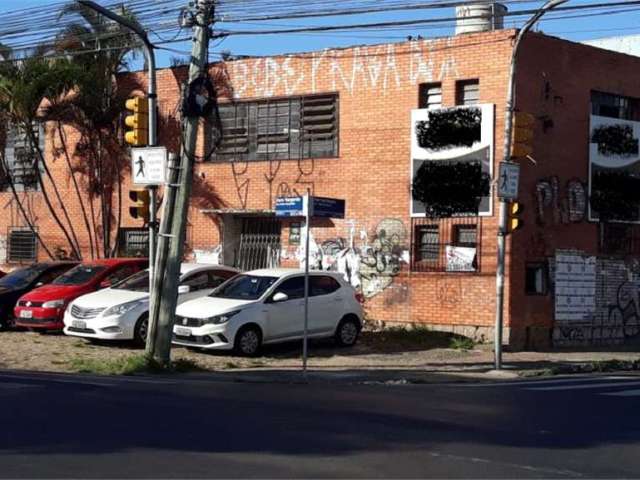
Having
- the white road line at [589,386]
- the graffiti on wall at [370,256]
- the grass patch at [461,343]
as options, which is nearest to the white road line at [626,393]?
the white road line at [589,386]

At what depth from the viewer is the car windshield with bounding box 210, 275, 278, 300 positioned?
20031mm

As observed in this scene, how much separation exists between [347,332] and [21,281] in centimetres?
782

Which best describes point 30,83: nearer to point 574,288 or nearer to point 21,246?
point 21,246

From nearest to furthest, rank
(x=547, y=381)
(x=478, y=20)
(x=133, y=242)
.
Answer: (x=547, y=381) < (x=478, y=20) < (x=133, y=242)

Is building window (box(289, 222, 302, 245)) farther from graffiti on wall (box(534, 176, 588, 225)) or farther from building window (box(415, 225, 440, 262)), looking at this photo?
graffiti on wall (box(534, 176, 588, 225))

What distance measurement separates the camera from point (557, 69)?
2342cm

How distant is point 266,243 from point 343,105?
4.18 meters

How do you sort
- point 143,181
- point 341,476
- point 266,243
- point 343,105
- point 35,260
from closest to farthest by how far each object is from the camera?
point 341,476, point 143,181, point 343,105, point 266,243, point 35,260

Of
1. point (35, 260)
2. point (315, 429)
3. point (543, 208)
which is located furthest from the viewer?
point (35, 260)

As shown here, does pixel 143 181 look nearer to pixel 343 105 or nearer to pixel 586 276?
pixel 343 105

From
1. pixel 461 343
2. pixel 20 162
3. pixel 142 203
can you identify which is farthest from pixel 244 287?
pixel 20 162

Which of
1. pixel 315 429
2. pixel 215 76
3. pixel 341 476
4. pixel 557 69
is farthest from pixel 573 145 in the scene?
pixel 341 476

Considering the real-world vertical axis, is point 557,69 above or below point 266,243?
above

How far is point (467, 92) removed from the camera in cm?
2352
